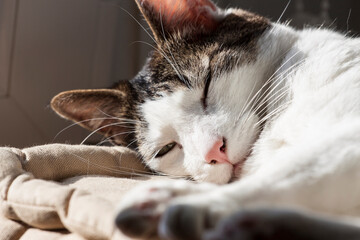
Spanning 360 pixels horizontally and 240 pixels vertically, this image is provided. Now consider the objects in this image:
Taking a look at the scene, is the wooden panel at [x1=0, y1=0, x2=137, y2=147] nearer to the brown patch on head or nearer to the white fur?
the brown patch on head

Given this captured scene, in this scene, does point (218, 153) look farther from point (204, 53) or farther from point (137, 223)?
point (137, 223)

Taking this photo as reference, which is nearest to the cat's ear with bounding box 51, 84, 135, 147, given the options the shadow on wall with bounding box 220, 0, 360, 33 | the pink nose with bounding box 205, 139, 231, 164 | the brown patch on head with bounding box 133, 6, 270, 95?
the brown patch on head with bounding box 133, 6, 270, 95

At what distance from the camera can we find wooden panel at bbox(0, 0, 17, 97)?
8.16 ft

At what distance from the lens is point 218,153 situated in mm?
1184

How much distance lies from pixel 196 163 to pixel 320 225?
28.0 inches

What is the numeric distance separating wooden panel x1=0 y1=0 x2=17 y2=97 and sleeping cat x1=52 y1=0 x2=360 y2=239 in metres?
1.02

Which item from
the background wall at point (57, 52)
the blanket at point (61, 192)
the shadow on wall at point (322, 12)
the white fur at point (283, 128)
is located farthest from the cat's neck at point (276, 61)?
the shadow on wall at point (322, 12)

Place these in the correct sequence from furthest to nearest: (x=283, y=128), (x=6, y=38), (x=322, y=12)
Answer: (x=322, y=12) < (x=6, y=38) < (x=283, y=128)

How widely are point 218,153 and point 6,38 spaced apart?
183 centimetres

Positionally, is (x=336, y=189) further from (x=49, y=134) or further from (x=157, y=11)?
(x=49, y=134)

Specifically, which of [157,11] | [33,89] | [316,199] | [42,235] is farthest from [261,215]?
[33,89]

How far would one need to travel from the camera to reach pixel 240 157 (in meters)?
1.20

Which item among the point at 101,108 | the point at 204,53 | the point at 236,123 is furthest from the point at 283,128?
the point at 101,108

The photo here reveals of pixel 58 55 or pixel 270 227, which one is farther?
pixel 58 55
